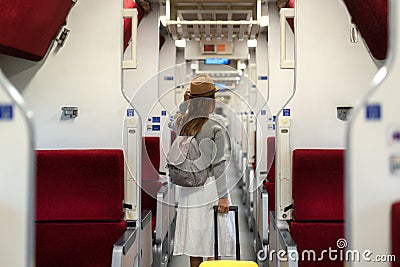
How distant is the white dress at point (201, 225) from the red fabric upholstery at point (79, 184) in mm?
589

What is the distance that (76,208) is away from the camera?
301cm

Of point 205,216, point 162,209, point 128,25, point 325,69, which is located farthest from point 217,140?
point 128,25

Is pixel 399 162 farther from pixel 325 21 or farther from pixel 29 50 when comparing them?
pixel 29 50

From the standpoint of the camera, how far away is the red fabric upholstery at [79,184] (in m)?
2.95

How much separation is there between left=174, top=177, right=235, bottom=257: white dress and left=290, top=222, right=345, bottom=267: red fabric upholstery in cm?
54

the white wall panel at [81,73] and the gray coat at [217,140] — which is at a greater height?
the white wall panel at [81,73]

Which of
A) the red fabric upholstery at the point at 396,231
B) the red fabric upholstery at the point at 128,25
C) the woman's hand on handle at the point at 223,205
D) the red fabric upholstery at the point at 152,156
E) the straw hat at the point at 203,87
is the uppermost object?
the red fabric upholstery at the point at 128,25

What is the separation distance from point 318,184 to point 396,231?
1.34m

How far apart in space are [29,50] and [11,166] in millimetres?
1639

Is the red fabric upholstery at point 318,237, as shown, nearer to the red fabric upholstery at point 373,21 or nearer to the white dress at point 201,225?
the white dress at point 201,225

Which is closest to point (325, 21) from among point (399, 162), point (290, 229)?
point (290, 229)

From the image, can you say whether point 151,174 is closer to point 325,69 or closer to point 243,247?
point 243,247

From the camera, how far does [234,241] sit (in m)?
3.36

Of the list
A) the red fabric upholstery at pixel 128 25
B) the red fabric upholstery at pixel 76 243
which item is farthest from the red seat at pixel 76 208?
the red fabric upholstery at pixel 128 25
